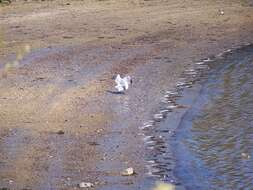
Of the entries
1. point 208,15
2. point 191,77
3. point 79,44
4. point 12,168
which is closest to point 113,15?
point 208,15

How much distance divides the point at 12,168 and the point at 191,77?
7.53m

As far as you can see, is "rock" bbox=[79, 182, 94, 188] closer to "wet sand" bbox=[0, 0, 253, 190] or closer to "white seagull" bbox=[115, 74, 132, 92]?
"wet sand" bbox=[0, 0, 253, 190]

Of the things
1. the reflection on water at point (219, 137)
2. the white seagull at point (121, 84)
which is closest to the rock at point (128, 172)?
the reflection on water at point (219, 137)

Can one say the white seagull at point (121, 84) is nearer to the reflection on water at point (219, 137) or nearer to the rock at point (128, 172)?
the reflection on water at point (219, 137)

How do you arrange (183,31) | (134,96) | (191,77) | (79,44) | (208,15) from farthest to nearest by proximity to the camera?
(208,15) < (183,31) < (79,44) < (191,77) < (134,96)

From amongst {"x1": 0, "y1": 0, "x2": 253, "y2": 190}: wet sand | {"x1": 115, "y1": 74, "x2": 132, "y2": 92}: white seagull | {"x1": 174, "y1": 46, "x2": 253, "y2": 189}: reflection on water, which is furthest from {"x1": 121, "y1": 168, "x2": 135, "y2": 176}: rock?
{"x1": 115, "y1": 74, "x2": 132, "y2": 92}: white seagull

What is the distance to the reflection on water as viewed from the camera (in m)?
10.0

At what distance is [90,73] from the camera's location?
17.4 m

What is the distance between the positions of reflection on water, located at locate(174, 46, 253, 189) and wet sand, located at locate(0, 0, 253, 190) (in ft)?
2.50

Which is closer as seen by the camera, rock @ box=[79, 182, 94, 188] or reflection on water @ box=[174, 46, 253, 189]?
rock @ box=[79, 182, 94, 188]

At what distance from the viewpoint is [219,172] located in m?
10.2

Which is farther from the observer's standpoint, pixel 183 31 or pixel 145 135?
pixel 183 31

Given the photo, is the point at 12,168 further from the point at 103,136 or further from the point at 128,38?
the point at 128,38

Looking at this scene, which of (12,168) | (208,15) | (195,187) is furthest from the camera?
(208,15)
